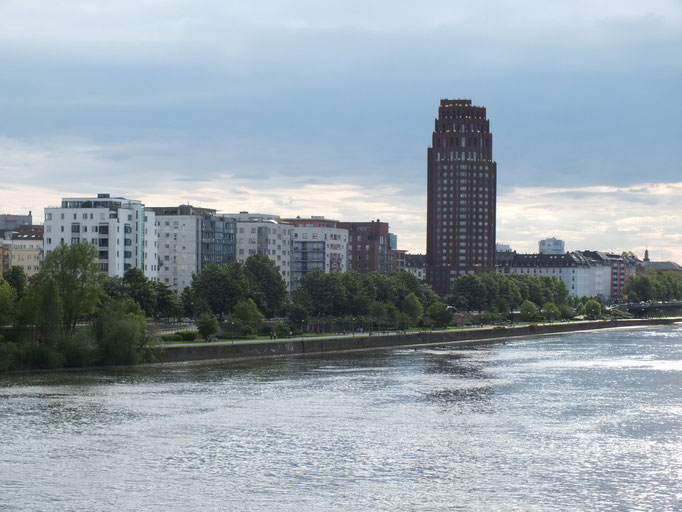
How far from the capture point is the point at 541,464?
189 feet

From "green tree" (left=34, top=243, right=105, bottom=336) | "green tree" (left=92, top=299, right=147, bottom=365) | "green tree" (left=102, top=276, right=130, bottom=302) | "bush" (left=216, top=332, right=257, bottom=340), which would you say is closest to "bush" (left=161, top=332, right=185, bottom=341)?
"bush" (left=216, top=332, right=257, bottom=340)

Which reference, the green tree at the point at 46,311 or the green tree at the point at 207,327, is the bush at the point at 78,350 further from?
the green tree at the point at 207,327

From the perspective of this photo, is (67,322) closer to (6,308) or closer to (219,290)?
(6,308)

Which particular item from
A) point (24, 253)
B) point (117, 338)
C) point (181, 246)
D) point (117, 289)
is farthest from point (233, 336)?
point (24, 253)

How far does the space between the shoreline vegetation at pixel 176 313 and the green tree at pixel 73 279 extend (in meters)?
0.10

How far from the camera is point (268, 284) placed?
16025 cm

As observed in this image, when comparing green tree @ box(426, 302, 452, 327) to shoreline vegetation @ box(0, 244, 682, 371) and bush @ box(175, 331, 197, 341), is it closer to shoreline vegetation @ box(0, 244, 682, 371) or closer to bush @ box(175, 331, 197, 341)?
shoreline vegetation @ box(0, 244, 682, 371)

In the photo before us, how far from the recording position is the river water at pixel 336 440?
50625 mm

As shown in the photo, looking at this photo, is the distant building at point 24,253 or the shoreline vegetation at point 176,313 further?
the distant building at point 24,253

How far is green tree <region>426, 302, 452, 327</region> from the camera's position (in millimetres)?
182000

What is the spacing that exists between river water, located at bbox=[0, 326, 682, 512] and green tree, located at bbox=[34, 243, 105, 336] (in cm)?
992

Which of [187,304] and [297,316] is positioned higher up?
[187,304]

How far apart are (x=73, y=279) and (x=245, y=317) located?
1283 inches

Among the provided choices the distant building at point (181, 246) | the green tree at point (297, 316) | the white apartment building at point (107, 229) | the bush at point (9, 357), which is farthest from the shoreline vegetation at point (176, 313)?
the distant building at point (181, 246)
